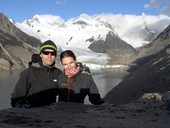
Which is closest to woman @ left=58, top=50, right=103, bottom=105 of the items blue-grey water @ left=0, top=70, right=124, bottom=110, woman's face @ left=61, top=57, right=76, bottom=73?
woman's face @ left=61, top=57, right=76, bottom=73

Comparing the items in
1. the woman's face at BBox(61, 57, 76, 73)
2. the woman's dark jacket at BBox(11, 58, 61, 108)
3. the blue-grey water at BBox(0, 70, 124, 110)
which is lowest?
the woman's dark jacket at BBox(11, 58, 61, 108)

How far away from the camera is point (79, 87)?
977 centimetres

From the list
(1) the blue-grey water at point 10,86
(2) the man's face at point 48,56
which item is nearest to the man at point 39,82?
(2) the man's face at point 48,56

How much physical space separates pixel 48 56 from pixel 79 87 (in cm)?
90

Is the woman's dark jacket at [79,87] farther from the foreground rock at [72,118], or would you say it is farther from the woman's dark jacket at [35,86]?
the foreground rock at [72,118]

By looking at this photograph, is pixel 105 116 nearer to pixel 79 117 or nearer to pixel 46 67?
pixel 79 117

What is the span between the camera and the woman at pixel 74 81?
9.69 metres

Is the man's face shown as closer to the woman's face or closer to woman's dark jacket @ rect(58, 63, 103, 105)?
the woman's face

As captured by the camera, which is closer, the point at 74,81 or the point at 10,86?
the point at 74,81

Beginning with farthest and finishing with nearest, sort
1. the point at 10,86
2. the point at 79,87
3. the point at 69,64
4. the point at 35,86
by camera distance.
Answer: the point at 10,86
the point at 79,87
the point at 69,64
the point at 35,86

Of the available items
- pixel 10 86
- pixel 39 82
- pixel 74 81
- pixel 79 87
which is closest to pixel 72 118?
pixel 79 87

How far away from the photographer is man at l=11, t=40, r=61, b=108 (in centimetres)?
946

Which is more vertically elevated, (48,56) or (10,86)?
(10,86)

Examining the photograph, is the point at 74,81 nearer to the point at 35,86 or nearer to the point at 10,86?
the point at 35,86
